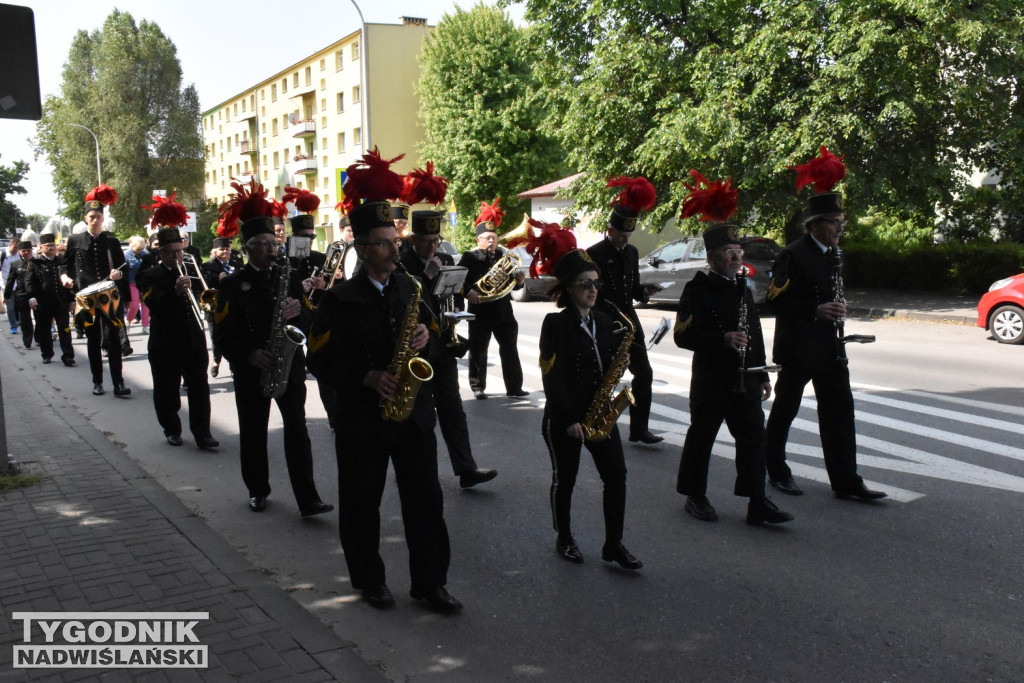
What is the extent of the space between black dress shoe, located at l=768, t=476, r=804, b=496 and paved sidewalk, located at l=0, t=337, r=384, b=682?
3.41 metres

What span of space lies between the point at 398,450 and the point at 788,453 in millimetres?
4074

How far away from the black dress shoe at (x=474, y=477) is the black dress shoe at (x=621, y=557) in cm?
168

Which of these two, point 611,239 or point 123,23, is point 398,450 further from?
point 123,23

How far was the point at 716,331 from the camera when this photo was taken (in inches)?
215

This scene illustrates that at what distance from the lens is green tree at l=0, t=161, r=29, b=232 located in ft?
355

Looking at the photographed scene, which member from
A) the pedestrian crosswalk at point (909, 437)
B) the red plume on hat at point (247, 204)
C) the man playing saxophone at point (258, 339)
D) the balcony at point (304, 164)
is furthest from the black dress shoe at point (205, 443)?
the balcony at point (304, 164)

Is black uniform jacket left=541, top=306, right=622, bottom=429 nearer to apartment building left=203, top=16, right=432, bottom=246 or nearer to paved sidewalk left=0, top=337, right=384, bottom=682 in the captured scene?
paved sidewalk left=0, top=337, right=384, bottom=682

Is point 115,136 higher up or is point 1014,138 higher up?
point 115,136

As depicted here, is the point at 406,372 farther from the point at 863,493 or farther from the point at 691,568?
the point at 863,493

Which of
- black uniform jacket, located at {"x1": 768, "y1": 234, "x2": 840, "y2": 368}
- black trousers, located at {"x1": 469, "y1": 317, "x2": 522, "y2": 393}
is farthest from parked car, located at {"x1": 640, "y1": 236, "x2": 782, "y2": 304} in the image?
Result: black uniform jacket, located at {"x1": 768, "y1": 234, "x2": 840, "y2": 368}

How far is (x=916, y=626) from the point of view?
13.3 feet

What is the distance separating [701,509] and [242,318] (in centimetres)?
327

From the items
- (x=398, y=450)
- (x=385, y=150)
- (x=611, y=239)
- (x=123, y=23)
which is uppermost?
(x=123, y=23)

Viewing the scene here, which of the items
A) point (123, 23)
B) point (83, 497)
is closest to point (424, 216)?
point (83, 497)
